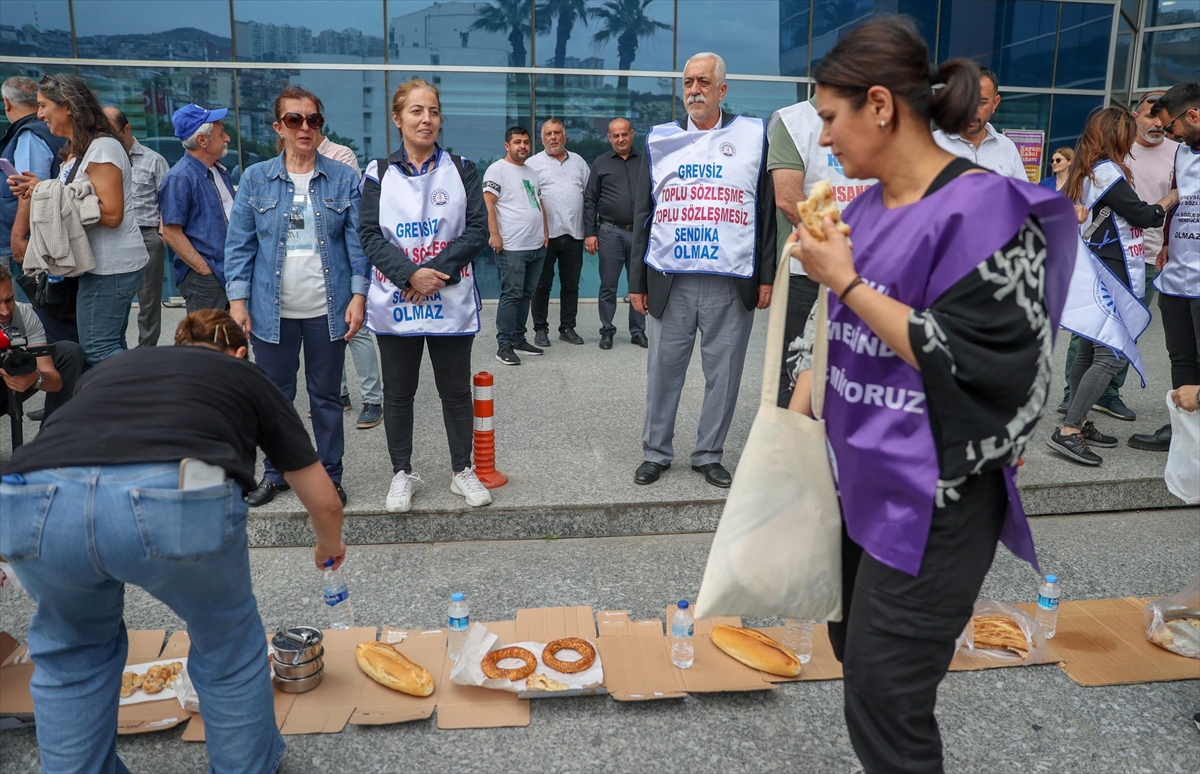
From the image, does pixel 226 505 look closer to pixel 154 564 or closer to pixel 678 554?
pixel 154 564

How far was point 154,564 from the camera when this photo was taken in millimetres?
2121

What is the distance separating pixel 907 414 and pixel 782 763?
1.44m

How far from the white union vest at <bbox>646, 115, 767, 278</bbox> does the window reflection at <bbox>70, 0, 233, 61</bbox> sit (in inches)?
318

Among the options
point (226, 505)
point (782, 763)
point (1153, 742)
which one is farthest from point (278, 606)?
point (1153, 742)

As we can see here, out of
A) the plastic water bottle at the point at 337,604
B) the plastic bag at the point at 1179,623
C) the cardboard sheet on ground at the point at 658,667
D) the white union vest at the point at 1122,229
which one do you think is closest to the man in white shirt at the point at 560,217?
the white union vest at the point at 1122,229

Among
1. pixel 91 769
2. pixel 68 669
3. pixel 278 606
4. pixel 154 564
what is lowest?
pixel 278 606

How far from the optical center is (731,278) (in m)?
4.74

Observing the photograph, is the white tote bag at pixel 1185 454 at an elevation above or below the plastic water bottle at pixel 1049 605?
above

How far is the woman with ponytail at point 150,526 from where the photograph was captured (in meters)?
2.09

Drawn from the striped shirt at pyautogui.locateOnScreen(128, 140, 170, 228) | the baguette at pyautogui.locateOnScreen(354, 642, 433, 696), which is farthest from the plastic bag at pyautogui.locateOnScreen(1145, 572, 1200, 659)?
the striped shirt at pyautogui.locateOnScreen(128, 140, 170, 228)

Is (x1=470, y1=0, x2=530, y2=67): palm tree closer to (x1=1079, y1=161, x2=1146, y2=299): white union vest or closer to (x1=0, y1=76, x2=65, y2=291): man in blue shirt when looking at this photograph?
(x1=0, y1=76, x2=65, y2=291): man in blue shirt

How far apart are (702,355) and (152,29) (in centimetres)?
892

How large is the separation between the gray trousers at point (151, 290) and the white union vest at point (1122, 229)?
19.4 ft

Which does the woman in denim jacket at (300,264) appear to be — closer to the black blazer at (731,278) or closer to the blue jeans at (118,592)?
the black blazer at (731,278)
